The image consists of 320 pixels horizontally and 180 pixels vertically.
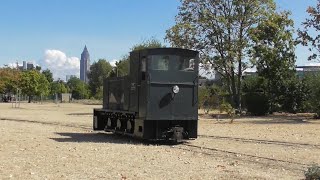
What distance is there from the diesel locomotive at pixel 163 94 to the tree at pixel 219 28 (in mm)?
22712

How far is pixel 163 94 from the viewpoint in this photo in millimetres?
16953

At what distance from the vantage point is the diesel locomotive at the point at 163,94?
663 inches

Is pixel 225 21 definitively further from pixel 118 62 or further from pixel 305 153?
pixel 305 153

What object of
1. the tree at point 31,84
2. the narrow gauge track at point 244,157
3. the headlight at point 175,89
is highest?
the tree at point 31,84

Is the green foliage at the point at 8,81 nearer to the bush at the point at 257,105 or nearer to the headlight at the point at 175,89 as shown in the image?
the bush at the point at 257,105

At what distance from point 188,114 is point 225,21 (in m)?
23.6

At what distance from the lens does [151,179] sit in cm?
975

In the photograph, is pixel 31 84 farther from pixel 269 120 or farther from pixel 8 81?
pixel 269 120

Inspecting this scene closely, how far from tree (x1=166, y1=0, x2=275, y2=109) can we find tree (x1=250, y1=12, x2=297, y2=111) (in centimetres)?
122

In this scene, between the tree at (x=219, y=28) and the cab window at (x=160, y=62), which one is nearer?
the cab window at (x=160, y=62)

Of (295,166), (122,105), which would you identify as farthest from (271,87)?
(295,166)

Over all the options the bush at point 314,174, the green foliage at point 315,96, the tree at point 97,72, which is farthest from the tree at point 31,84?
the bush at point 314,174

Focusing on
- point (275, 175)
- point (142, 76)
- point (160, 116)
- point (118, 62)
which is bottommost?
point (275, 175)

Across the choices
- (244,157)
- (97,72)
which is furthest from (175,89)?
(97,72)
